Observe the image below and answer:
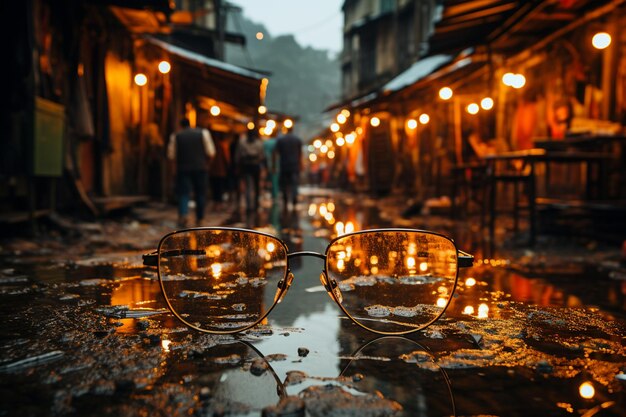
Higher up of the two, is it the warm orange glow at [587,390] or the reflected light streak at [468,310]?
the reflected light streak at [468,310]

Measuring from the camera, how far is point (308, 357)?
202cm

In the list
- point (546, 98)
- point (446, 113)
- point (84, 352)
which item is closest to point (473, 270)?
point (84, 352)

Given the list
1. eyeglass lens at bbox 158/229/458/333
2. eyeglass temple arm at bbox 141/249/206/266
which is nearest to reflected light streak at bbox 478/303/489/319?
eyeglass lens at bbox 158/229/458/333

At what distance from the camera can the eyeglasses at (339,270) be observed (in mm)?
2314

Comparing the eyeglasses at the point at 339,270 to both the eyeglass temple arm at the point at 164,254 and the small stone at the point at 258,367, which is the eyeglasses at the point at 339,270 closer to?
the eyeglass temple arm at the point at 164,254

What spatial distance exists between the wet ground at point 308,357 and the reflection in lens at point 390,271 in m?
0.12

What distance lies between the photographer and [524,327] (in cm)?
252

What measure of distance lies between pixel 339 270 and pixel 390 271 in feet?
0.79

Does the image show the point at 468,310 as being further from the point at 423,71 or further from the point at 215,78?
the point at 215,78

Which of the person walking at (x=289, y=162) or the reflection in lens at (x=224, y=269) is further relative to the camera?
the person walking at (x=289, y=162)

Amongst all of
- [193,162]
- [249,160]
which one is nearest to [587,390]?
[193,162]

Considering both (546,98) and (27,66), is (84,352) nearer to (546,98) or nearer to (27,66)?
(27,66)

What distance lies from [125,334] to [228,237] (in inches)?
24.0

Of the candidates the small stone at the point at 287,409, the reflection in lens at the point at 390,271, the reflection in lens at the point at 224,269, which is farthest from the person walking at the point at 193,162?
the small stone at the point at 287,409
